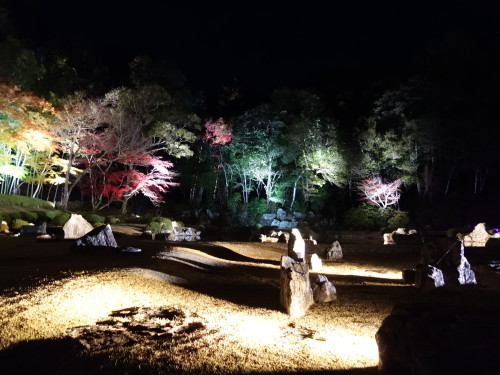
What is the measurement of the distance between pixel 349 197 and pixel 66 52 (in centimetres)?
2287

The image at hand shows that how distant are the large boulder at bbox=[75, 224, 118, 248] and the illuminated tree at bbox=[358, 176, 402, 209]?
18477mm

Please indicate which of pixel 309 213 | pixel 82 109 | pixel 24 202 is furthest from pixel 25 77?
pixel 309 213

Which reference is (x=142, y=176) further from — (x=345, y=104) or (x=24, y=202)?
(x=345, y=104)

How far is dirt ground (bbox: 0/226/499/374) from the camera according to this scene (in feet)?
11.5

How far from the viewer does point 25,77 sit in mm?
19484

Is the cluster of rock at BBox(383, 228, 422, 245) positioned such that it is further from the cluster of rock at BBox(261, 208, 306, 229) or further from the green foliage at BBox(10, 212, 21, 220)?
the green foliage at BBox(10, 212, 21, 220)

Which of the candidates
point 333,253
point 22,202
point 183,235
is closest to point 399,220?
point 333,253

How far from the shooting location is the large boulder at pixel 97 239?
8883 mm

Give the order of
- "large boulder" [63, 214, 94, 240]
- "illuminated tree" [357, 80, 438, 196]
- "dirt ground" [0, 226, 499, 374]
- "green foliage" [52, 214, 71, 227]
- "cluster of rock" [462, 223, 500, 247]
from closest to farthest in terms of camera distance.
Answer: "dirt ground" [0, 226, 499, 374] < "large boulder" [63, 214, 94, 240] < "green foliage" [52, 214, 71, 227] < "cluster of rock" [462, 223, 500, 247] < "illuminated tree" [357, 80, 438, 196]

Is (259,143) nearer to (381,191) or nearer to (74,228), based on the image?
(381,191)

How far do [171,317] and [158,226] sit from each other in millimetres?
13510

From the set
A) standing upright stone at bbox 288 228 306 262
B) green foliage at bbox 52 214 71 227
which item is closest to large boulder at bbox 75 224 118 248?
standing upright stone at bbox 288 228 306 262

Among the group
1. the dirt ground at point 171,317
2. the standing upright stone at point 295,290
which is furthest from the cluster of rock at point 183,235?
the standing upright stone at point 295,290

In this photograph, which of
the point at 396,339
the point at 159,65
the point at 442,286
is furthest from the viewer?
the point at 159,65
